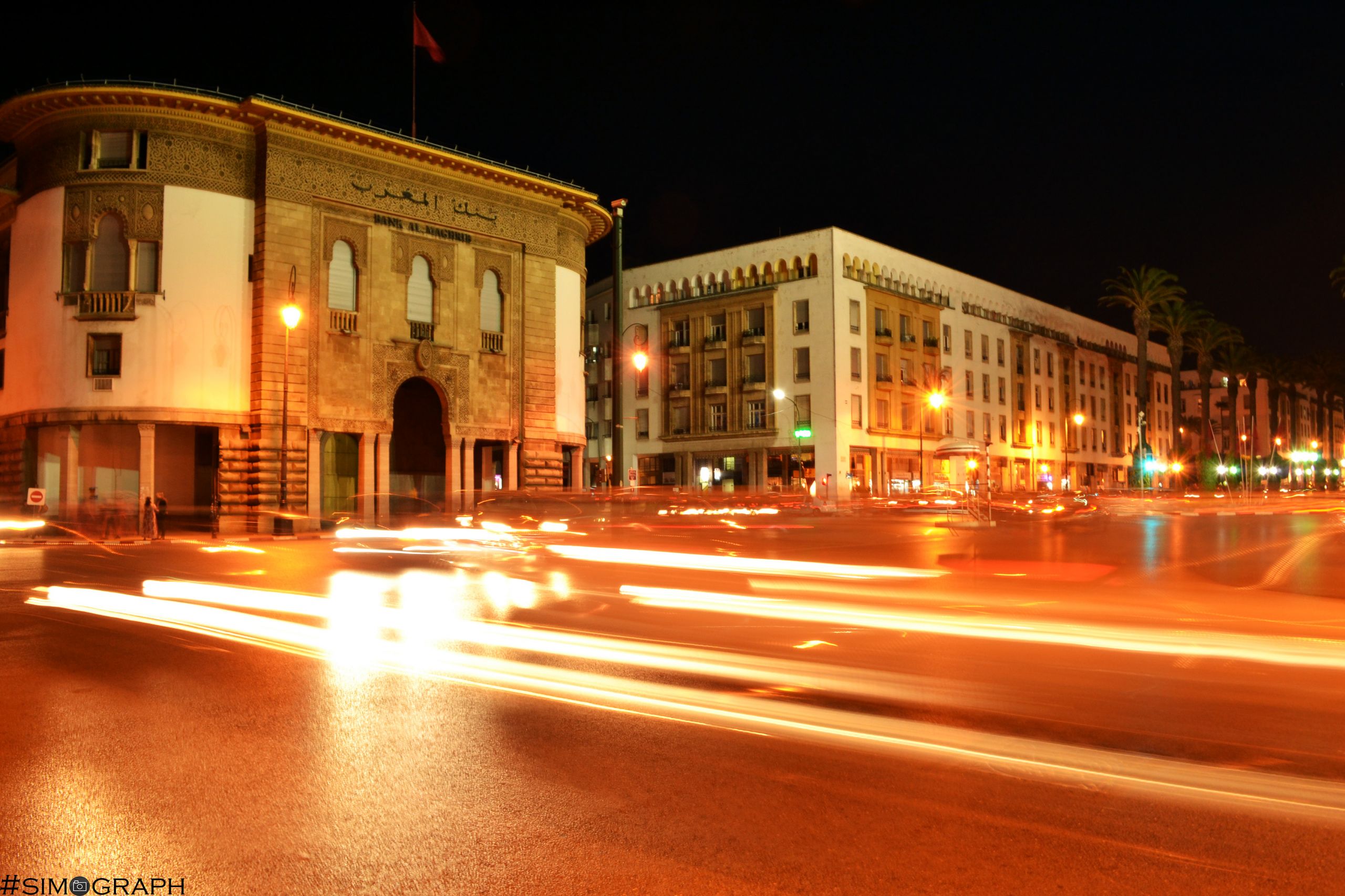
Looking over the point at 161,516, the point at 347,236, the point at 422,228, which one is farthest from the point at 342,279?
the point at 161,516

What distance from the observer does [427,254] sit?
3931 centimetres

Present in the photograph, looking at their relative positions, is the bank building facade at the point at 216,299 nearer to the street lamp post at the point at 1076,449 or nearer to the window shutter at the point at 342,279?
the window shutter at the point at 342,279

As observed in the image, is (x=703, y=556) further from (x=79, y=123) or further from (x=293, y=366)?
(x=79, y=123)

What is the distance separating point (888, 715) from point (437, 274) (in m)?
36.0

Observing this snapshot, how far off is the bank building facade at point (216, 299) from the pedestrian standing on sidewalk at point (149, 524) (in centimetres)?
324

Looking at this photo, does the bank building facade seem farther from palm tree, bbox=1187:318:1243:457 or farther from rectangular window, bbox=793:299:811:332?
palm tree, bbox=1187:318:1243:457

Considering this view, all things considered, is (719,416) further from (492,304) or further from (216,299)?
Result: (216,299)

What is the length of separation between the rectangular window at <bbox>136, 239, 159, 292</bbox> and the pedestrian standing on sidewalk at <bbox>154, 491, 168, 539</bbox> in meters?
7.43

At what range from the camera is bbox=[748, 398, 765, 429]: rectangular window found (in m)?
59.1

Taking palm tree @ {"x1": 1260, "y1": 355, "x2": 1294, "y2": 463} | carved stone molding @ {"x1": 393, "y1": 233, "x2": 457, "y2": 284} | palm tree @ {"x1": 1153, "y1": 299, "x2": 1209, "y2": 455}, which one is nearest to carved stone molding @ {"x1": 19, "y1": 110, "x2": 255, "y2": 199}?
carved stone molding @ {"x1": 393, "y1": 233, "x2": 457, "y2": 284}

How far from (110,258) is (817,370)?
119 feet

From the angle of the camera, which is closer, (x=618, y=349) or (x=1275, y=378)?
(x=618, y=349)

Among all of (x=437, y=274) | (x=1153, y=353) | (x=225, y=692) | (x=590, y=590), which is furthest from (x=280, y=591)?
(x=1153, y=353)

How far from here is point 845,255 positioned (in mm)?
57469
